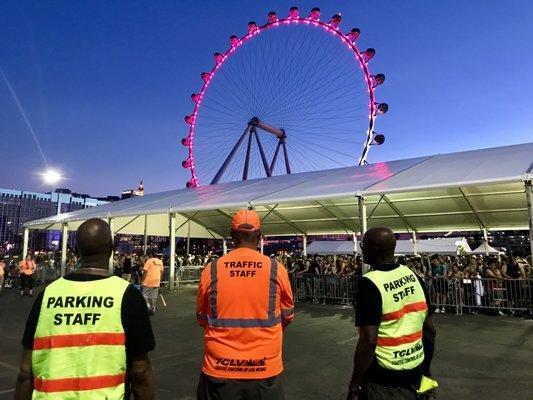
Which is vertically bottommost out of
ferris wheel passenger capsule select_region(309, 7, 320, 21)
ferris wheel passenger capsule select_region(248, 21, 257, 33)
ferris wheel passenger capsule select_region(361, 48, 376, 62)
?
ferris wheel passenger capsule select_region(361, 48, 376, 62)

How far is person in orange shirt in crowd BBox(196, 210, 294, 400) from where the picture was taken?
2508 mm

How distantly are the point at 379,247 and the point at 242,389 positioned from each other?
1.28 m

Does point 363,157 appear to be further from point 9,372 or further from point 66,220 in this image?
point 9,372

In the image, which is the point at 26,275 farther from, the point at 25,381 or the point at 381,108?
the point at 381,108

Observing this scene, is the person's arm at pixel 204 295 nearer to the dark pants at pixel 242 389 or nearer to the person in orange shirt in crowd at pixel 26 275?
the dark pants at pixel 242 389

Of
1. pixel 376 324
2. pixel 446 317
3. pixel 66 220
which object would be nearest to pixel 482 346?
pixel 446 317

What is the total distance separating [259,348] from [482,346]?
6791 mm

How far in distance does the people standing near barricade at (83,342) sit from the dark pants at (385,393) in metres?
1.43

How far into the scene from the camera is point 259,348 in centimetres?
255

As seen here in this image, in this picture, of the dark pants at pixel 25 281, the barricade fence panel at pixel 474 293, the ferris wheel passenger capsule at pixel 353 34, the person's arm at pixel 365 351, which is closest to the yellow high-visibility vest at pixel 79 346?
the person's arm at pixel 365 351

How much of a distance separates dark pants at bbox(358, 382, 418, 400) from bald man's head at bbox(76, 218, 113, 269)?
1.79 metres

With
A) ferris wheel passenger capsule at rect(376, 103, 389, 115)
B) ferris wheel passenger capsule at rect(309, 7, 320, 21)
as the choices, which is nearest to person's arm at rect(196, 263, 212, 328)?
ferris wheel passenger capsule at rect(376, 103, 389, 115)

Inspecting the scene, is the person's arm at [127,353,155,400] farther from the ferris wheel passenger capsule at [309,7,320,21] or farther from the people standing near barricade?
the ferris wheel passenger capsule at [309,7,320,21]

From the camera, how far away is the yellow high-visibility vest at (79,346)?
202 cm
